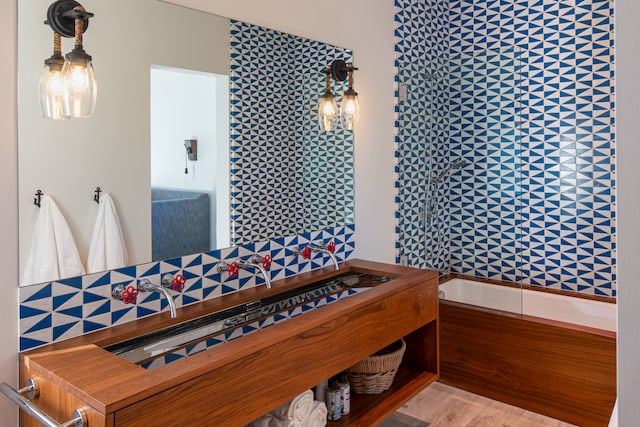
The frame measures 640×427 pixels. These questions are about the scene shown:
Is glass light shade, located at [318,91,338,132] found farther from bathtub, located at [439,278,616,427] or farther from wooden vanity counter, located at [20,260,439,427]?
bathtub, located at [439,278,616,427]

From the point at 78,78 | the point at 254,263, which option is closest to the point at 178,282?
the point at 254,263

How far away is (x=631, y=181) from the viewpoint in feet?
2.11

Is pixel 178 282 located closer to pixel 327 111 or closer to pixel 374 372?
pixel 374 372

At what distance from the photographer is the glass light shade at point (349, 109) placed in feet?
7.75

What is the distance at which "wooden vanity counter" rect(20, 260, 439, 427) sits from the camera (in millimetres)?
1040

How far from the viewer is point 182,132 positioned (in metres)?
1.69

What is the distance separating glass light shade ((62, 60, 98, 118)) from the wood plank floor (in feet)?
7.22

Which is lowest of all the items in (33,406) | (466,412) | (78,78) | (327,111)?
(466,412)

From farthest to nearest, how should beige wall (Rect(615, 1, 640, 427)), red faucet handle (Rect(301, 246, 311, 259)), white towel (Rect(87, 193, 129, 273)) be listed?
red faucet handle (Rect(301, 246, 311, 259)) < white towel (Rect(87, 193, 129, 273)) < beige wall (Rect(615, 1, 640, 427))

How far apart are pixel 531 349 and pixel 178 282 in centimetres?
203

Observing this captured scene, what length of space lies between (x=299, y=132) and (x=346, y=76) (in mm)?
425

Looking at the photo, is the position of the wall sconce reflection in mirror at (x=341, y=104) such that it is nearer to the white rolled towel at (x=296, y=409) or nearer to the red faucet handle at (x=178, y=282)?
the red faucet handle at (x=178, y=282)

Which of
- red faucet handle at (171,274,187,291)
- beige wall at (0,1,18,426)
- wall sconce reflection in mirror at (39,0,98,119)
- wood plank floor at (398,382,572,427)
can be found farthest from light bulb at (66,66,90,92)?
wood plank floor at (398,382,572,427)

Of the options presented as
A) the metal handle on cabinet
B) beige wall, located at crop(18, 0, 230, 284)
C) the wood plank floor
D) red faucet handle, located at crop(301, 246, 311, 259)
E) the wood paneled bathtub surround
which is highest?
beige wall, located at crop(18, 0, 230, 284)
